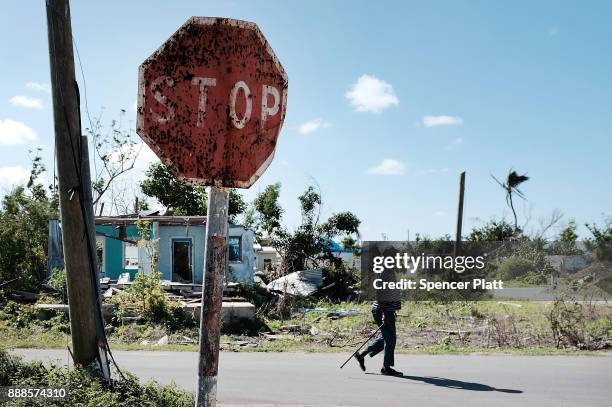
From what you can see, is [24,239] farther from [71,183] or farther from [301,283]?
[71,183]

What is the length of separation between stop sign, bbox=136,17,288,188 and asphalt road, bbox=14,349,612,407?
→ 537 cm

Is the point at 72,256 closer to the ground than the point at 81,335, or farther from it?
farther from it

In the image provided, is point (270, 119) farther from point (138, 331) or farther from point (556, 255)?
point (556, 255)

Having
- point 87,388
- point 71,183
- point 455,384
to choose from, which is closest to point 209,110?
point 71,183

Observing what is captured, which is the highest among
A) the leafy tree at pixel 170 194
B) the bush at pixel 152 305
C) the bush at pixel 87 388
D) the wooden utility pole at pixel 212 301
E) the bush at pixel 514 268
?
the leafy tree at pixel 170 194

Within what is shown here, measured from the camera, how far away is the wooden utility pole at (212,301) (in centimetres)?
182

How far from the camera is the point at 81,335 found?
5.64m

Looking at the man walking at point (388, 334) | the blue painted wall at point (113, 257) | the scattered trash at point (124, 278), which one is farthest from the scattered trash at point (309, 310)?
the man walking at point (388, 334)

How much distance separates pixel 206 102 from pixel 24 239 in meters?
24.7

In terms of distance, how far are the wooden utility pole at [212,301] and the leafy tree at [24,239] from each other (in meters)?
22.2

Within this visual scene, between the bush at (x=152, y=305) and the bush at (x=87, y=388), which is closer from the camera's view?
the bush at (x=87, y=388)

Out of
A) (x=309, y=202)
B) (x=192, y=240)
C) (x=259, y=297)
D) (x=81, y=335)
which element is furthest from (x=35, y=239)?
(x=81, y=335)

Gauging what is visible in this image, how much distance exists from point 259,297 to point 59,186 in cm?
1792

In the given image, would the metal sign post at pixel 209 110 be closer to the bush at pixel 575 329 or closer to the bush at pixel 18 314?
the bush at pixel 575 329
